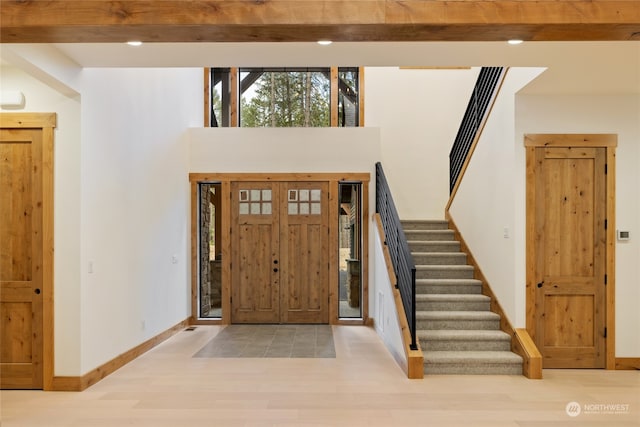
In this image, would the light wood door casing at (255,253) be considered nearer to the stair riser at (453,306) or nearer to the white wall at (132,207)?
the white wall at (132,207)

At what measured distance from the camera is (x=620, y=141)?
4422 mm

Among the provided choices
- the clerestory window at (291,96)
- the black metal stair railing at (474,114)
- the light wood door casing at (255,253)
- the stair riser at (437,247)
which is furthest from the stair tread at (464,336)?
the clerestory window at (291,96)

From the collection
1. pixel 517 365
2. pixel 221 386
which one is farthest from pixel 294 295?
pixel 517 365

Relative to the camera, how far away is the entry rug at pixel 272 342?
4902 mm

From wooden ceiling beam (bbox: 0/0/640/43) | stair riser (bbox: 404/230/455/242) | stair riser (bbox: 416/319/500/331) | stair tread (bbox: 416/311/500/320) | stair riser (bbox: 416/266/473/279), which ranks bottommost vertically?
stair riser (bbox: 416/319/500/331)

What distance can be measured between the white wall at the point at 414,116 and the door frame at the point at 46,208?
4953 mm

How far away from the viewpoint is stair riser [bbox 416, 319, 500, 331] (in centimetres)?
466

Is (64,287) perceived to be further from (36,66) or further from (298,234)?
(298,234)

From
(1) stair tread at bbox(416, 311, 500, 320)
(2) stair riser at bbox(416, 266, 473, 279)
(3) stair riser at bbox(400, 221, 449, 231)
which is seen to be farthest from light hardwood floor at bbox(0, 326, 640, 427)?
(3) stair riser at bbox(400, 221, 449, 231)

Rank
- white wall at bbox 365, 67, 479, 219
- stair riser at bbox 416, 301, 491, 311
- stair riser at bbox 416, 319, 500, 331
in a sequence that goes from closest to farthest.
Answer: stair riser at bbox 416, 319, 500, 331
stair riser at bbox 416, 301, 491, 311
white wall at bbox 365, 67, 479, 219

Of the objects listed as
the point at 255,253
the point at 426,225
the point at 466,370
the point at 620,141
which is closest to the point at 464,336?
the point at 466,370

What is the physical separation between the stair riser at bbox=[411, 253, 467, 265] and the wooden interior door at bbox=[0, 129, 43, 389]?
410cm

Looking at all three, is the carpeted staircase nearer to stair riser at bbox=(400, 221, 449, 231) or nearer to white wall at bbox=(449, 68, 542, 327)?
white wall at bbox=(449, 68, 542, 327)

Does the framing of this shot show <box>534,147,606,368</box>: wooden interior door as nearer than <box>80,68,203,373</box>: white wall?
No
